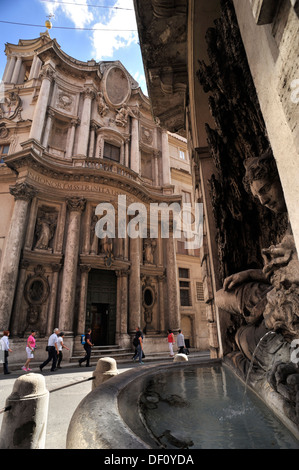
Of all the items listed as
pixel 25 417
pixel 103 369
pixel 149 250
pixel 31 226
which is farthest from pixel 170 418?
pixel 149 250

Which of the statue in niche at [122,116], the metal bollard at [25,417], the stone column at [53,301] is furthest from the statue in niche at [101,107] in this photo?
the metal bollard at [25,417]

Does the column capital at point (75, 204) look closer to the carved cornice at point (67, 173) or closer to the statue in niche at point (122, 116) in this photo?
the carved cornice at point (67, 173)

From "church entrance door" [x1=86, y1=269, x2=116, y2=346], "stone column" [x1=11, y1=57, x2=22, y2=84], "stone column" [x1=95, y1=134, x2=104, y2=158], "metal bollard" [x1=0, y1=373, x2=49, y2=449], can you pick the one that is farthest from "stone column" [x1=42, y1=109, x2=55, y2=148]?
"metal bollard" [x1=0, y1=373, x2=49, y2=449]

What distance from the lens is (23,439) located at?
2154 mm

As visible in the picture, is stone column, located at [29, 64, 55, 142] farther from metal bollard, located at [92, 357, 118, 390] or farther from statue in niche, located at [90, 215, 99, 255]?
metal bollard, located at [92, 357, 118, 390]

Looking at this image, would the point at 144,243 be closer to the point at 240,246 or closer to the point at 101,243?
the point at 101,243

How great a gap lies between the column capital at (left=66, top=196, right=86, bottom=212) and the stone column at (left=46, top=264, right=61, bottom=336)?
3.35m

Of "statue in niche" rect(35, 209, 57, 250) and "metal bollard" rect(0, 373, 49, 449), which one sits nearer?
"metal bollard" rect(0, 373, 49, 449)

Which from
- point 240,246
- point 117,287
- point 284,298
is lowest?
point 284,298

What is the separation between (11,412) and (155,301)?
13.4 meters

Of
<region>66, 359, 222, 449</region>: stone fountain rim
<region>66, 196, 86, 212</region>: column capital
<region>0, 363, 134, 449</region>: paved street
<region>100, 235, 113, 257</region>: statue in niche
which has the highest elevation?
<region>66, 196, 86, 212</region>: column capital

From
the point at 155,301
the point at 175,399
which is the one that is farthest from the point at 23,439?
the point at 155,301

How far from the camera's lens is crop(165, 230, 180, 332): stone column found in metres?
14.9

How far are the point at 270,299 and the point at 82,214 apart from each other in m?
13.3
